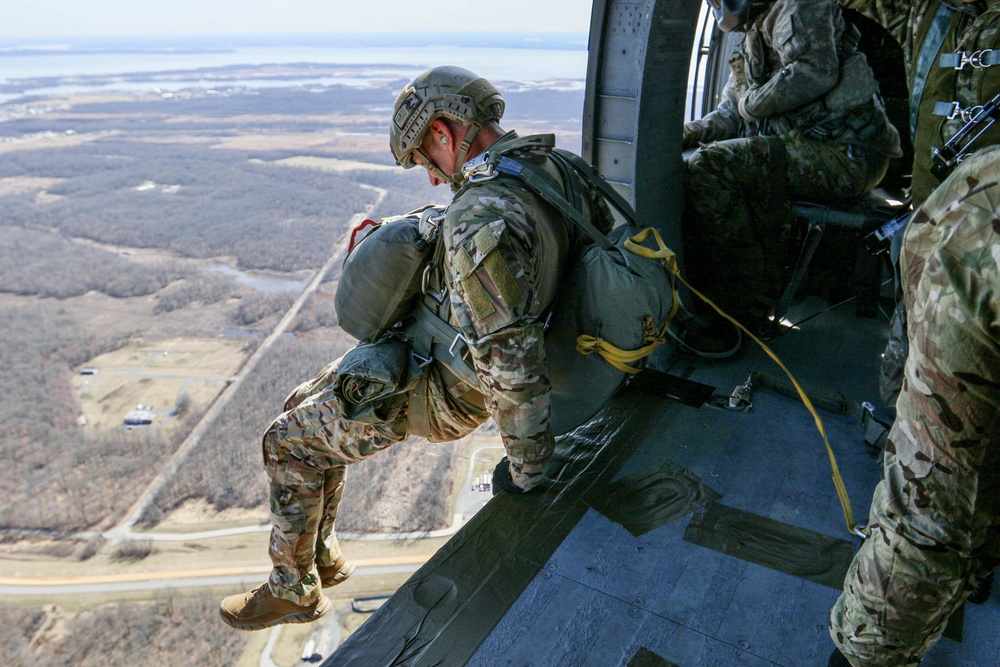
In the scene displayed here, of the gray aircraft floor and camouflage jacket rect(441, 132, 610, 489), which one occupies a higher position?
camouflage jacket rect(441, 132, 610, 489)

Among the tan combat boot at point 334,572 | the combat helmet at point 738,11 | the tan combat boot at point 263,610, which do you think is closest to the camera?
the tan combat boot at point 263,610

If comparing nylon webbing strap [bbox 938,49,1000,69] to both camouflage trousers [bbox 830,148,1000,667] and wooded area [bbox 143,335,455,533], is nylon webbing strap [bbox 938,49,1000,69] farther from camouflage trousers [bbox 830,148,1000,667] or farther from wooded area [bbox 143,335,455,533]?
wooded area [bbox 143,335,455,533]

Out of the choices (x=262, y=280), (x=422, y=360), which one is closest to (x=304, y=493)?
(x=422, y=360)

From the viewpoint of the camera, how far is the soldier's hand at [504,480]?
2.54 meters

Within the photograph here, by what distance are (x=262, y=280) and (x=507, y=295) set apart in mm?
59481

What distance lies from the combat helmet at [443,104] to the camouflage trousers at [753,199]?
1606mm

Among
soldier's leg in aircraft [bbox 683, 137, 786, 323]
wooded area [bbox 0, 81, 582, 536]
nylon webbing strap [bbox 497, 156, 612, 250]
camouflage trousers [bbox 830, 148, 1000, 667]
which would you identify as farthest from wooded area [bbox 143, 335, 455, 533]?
camouflage trousers [bbox 830, 148, 1000, 667]

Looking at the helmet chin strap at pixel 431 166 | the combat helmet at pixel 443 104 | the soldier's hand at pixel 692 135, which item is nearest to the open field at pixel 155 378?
the soldier's hand at pixel 692 135

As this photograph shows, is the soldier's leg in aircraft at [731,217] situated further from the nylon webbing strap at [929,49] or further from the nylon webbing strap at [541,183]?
A: the nylon webbing strap at [541,183]

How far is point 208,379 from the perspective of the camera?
1649 inches

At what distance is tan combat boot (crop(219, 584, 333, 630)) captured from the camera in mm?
3059

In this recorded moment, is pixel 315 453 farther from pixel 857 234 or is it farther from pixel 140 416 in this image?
pixel 140 416

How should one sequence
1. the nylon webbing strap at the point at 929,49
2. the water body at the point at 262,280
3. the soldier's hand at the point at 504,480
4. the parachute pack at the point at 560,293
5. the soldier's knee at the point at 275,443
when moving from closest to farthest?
the nylon webbing strap at the point at 929,49, the parachute pack at the point at 560,293, the soldier's hand at the point at 504,480, the soldier's knee at the point at 275,443, the water body at the point at 262,280

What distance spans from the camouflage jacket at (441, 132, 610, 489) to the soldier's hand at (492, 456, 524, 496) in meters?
0.14
